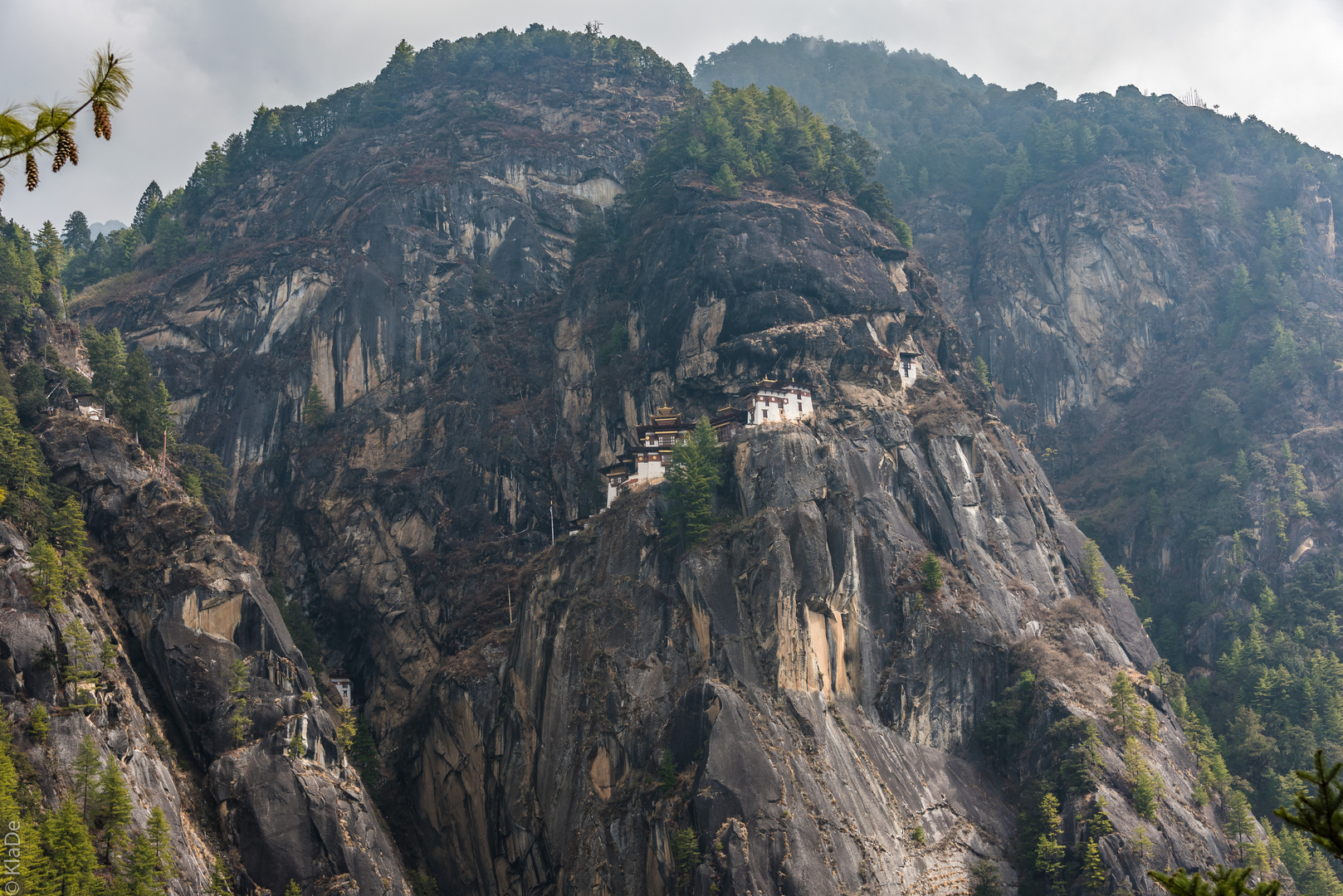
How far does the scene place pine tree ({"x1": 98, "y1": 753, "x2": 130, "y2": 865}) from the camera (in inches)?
2052

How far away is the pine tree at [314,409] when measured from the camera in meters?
100

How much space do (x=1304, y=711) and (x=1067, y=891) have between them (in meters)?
34.4

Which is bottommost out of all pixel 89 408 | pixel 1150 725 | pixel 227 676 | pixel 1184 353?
pixel 1150 725

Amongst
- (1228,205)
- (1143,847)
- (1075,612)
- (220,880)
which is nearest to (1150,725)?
(1075,612)

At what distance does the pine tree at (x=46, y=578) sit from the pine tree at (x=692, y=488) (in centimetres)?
3787

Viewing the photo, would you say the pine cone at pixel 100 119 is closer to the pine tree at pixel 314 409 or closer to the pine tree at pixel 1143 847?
the pine tree at pixel 1143 847

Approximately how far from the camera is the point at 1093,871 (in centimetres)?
6419

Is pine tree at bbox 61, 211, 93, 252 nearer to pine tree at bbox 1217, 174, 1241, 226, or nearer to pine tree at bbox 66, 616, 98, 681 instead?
pine tree at bbox 66, 616, 98, 681

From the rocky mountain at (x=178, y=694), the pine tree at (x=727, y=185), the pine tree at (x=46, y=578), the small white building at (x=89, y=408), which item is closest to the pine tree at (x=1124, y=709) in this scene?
the rocky mountain at (x=178, y=694)

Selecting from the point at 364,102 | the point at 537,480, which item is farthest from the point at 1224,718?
the point at 364,102

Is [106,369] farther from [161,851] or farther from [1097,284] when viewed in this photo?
[1097,284]

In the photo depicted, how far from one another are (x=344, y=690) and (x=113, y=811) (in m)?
32.1

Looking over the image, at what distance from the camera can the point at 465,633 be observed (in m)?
87.5

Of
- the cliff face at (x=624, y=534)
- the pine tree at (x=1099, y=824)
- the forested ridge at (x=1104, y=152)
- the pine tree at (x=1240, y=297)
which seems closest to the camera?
the pine tree at (x=1099, y=824)
